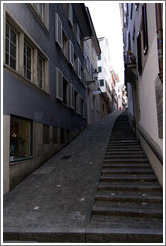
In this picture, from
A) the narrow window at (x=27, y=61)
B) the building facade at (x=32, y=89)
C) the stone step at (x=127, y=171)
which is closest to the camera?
the building facade at (x=32, y=89)

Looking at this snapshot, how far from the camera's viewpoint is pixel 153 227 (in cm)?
388

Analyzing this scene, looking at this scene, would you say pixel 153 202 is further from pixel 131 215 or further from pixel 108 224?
pixel 108 224

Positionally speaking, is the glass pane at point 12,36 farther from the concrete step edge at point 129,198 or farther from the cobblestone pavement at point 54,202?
the concrete step edge at point 129,198

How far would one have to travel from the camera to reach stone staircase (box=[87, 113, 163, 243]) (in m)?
3.67

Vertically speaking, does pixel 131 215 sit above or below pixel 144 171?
below

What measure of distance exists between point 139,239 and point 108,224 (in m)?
0.67

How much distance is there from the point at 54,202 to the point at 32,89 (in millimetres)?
4220

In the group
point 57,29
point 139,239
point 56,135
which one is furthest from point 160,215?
point 57,29

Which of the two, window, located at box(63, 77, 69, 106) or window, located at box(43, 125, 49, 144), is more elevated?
window, located at box(63, 77, 69, 106)

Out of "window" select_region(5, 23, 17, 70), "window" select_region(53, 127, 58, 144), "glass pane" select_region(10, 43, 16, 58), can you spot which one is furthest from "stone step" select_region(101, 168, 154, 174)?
"glass pane" select_region(10, 43, 16, 58)

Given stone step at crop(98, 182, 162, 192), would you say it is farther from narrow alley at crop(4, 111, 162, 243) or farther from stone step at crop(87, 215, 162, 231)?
stone step at crop(87, 215, 162, 231)

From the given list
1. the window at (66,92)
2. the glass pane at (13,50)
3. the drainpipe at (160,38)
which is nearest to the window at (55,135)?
the window at (66,92)

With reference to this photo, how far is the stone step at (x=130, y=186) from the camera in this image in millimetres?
5414

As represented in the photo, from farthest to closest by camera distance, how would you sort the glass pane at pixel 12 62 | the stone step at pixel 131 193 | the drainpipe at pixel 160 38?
1. the glass pane at pixel 12 62
2. the stone step at pixel 131 193
3. the drainpipe at pixel 160 38
